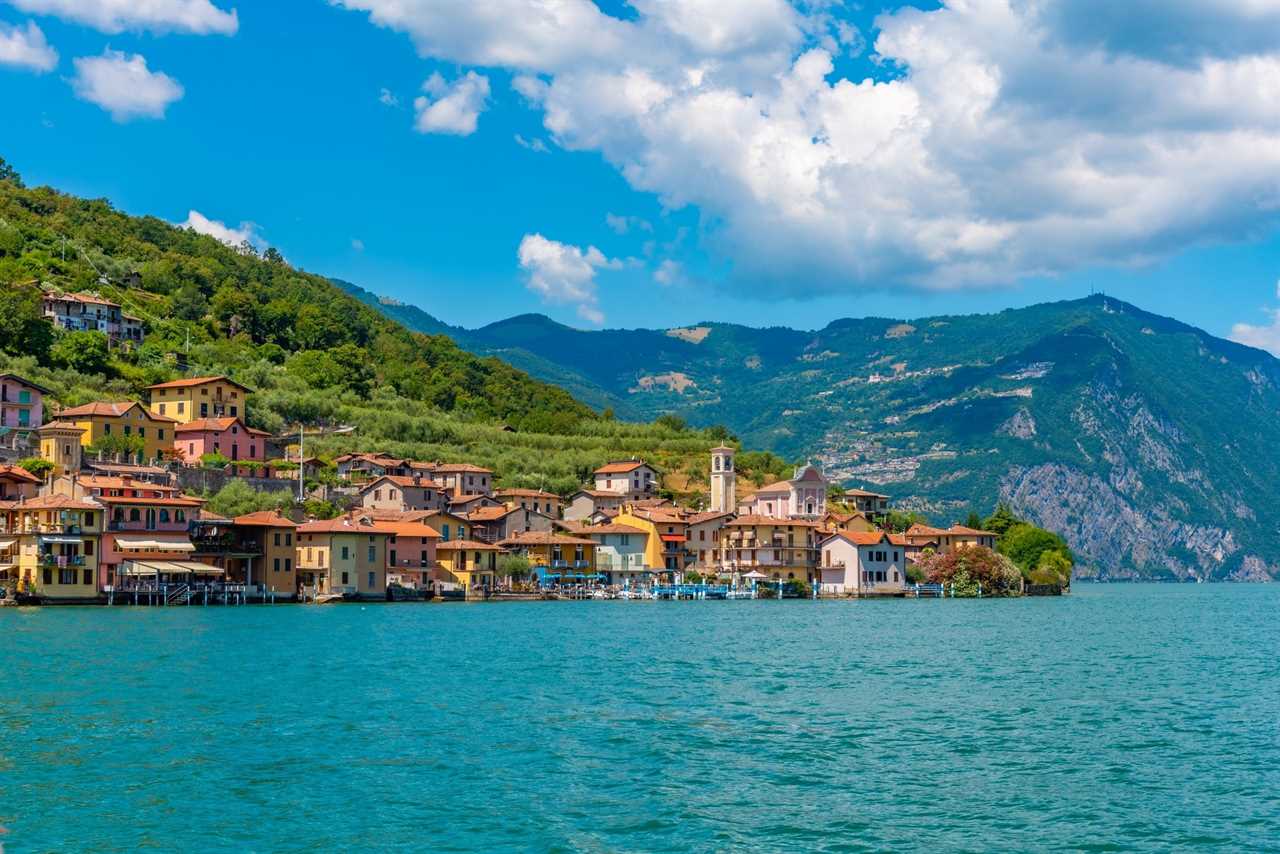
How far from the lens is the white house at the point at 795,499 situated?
121312mm

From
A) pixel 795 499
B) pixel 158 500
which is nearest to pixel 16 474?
pixel 158 500

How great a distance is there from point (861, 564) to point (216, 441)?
48.6 meters

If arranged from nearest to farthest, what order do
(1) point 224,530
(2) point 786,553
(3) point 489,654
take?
(3) point 489,654, (1) point 224,530, (2) point 786,553

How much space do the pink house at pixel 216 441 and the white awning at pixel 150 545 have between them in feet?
62.8

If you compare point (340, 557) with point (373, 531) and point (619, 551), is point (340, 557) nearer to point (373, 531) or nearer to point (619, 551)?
point (373, 531)

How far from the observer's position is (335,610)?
7538cm

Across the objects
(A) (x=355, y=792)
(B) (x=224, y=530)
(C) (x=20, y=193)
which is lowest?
(A) (x=355, y=792)

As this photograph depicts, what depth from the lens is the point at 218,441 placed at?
97.7 metres

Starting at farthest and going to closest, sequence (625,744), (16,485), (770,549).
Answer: (770,549) < (16,485) < (625,744)

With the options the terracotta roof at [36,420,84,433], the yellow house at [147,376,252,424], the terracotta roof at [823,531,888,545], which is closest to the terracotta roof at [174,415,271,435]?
the yellow house at [147,376,252,424]

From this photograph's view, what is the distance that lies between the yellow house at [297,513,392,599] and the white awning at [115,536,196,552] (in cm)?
818

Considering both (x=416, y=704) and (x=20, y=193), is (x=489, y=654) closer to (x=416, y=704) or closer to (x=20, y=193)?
(x=416, y=704)

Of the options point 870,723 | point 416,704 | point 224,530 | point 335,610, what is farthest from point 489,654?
point 224,530

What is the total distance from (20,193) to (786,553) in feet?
337
